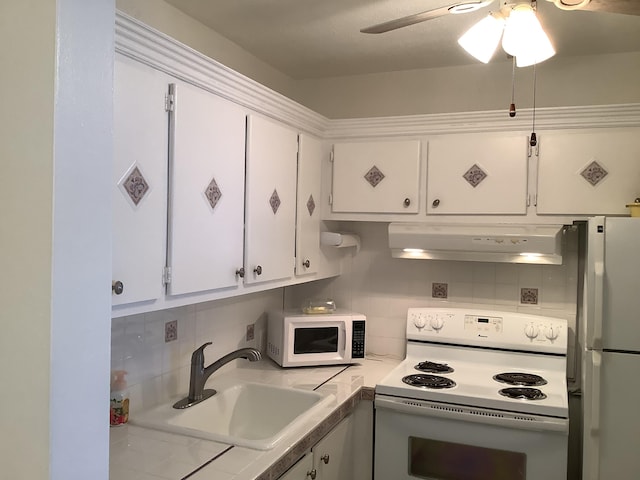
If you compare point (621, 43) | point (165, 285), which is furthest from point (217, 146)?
point (621, 43)

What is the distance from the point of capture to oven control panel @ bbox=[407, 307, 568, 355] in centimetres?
265

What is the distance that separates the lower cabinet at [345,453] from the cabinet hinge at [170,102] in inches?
48.7

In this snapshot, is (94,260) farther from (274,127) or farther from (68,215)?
(274,127)

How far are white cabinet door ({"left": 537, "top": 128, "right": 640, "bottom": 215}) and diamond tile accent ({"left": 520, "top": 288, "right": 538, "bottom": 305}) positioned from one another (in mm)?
483

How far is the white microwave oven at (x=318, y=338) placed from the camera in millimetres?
2752

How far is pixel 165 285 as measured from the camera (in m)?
1.73

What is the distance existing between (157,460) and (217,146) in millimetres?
1048

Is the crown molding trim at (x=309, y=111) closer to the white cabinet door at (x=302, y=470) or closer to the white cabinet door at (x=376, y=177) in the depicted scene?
the white cabinet door at (x=376, y=177)

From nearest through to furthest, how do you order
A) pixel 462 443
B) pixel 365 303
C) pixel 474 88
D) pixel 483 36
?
pixel 483 36, pixel 462 443, pixel 474 88, pixel 365 303

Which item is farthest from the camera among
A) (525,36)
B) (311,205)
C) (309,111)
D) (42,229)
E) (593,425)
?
(311,205)

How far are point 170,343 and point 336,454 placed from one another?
0.82 metres

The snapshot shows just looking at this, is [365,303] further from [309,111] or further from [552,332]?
[309,111]

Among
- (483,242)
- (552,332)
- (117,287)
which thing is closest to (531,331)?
(552,332)

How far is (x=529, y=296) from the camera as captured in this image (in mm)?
2791
